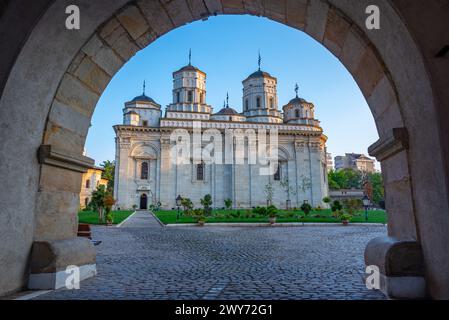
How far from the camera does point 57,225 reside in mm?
3650

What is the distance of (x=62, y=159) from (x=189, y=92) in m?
41.7

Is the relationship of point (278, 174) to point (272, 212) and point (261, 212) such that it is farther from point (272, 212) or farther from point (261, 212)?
point (272, 212)

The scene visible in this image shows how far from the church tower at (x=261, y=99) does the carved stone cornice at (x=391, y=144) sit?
137 ft

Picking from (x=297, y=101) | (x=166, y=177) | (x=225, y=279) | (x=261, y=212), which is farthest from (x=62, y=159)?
(x=297, y=101)

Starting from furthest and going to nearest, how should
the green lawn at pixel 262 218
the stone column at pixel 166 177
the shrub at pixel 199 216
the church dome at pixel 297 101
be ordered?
the church dome at pixel 297 101, the stone column at pixel 166 177, the green lawn at pixel 262 218, the shrub at pixel 199 216

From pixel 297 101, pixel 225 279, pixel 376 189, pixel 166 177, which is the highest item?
pixel 297 101

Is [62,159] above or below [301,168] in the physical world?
below

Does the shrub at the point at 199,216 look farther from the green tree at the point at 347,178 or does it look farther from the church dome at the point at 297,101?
the green tree at the point at 347,178

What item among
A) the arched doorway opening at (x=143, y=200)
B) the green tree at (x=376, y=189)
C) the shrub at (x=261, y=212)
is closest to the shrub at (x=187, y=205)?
the shrub at (x=261, y=212)

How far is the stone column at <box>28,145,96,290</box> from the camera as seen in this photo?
10.8 feet

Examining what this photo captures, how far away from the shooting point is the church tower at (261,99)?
1772 inches

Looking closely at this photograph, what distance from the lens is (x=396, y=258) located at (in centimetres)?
285

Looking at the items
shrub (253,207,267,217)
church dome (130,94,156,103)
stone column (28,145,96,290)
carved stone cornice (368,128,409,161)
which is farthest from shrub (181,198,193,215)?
carved stone cornice (368,128,409,161)
